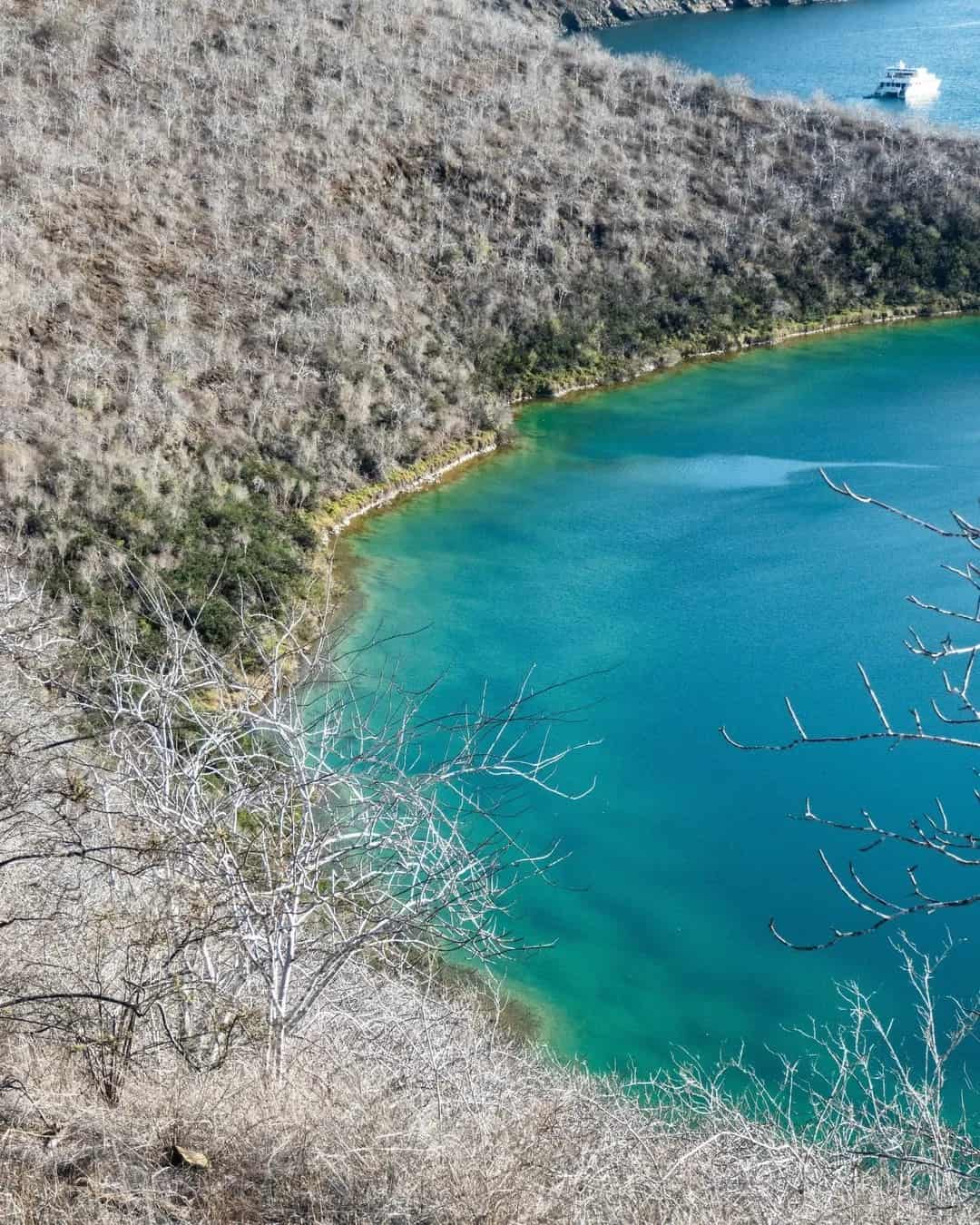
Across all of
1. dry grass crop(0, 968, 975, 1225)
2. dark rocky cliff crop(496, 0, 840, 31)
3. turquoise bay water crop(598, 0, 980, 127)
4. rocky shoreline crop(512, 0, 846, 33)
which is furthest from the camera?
rocky shoreline crop(512, 0, 846, 33)

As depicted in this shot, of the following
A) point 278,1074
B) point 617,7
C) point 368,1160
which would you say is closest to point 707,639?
point 278,1074

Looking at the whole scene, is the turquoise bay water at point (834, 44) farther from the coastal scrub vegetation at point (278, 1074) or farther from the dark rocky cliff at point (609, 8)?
the coastal scrub vegetation at point (278, 1074)

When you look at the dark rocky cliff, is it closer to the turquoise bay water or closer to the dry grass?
the turquoise bay water

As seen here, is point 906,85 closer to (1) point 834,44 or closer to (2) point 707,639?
(1) point 834,44

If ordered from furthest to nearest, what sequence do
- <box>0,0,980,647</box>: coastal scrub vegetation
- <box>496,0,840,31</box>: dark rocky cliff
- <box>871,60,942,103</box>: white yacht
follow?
<box>496,0,840,31</box>: dark rocky cliff < <box>871,60,942,103</box>: white yacht < <box>0,0,980,647</box>: coastal scrub vegetation

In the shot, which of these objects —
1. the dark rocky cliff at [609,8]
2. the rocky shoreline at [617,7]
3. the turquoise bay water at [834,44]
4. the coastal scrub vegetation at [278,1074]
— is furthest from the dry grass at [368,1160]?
the rocky shoreline at [617,7]

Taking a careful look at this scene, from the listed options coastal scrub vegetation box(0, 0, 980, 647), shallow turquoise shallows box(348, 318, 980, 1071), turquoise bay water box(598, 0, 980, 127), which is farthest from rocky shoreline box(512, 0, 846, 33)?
shallow turquoise shallows box(348, 318, 980, 1071)
